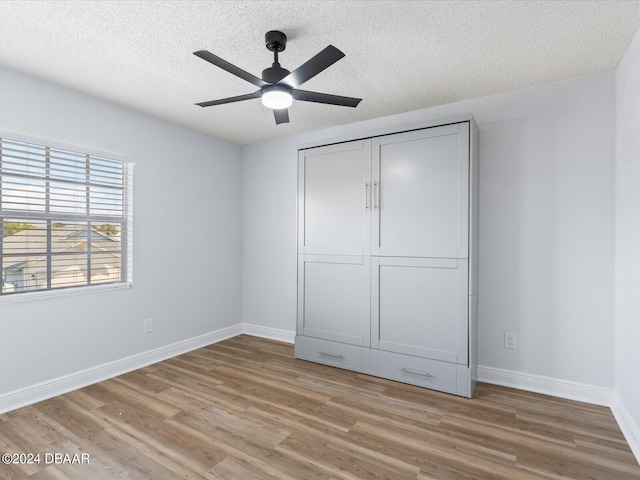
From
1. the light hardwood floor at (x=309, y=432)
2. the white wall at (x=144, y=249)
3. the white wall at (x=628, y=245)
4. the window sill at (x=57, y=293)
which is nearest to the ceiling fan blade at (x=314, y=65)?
the white wall at (x=628, y=245)

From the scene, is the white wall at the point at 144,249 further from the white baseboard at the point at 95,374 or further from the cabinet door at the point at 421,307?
the cabinet door at the point at 421,307

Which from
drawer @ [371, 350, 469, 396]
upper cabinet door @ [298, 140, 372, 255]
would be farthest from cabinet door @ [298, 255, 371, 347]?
drawer @ [371, 350, 469, 396]

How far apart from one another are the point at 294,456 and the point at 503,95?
10.3 ft

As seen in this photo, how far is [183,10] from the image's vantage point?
74.2 inches

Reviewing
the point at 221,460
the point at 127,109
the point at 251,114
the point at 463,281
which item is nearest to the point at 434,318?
the point at 463,281

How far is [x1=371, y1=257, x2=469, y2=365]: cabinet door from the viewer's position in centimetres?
271

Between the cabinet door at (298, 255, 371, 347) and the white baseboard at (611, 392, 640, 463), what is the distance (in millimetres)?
1774

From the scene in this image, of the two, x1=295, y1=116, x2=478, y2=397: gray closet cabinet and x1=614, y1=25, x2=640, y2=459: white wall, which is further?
x1=295, y1=116, x2=478, y2=397: gray closet cabinet

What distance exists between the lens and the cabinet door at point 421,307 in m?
2.71

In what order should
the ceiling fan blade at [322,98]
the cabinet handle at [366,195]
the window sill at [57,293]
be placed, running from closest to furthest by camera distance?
the ceiling fan blade at [322,98] → the window sill at [57,293] → the cabinet handle at [366,195]

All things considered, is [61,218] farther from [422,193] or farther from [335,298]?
[422,193]

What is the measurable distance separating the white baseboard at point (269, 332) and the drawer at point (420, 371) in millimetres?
1322

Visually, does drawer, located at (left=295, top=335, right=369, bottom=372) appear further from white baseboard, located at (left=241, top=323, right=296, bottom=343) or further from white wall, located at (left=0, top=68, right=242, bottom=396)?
white wall, located at (left=0, top=68, right=242, bottom=396)

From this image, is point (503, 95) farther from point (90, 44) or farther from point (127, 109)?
point (127, 109)
